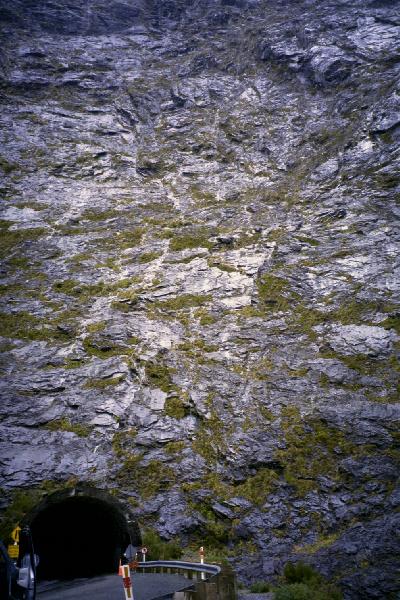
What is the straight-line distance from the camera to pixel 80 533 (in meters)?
17.0

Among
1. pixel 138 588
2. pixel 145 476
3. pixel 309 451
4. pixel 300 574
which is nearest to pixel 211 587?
pixel 138 588

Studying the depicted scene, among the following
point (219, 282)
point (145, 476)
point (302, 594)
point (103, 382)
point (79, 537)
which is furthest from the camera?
point (219, 282)

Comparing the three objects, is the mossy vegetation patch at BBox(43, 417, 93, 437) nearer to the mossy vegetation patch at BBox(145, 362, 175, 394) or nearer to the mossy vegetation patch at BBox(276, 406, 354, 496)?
the mossy vegetation patch at BBox(145, 362, 175, 394)

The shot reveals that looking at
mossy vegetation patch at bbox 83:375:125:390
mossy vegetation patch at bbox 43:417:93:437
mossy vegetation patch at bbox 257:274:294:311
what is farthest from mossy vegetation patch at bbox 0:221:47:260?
mossy vegetation patch at bbox 257:274:294:311

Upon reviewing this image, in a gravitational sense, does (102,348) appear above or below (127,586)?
below

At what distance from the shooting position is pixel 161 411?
1705 cm

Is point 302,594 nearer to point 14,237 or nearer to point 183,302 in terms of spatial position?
point 183,302

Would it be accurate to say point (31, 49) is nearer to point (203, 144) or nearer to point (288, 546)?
point (203, 144)

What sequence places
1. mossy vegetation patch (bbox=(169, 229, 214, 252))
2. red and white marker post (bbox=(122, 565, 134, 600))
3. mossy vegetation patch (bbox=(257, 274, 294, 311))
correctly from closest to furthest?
red and white marker post (bbox=(122, 565, 134, 600)), mossy vegetation patch (bbox=(257, 274, 294, 311)), mossy vegetation patch (bbox=(169, 229, 214, 252))

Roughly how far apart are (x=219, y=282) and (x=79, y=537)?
1192cm

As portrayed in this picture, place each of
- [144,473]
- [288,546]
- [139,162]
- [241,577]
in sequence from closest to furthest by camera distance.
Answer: [241,577] < [288,546] < [144,473] < [139,162]

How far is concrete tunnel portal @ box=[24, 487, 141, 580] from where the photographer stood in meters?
13.5

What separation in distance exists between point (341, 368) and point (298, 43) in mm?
30471

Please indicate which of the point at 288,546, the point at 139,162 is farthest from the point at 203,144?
Result: the point at 288,546
